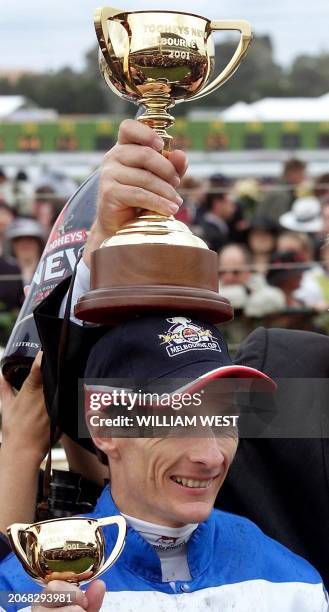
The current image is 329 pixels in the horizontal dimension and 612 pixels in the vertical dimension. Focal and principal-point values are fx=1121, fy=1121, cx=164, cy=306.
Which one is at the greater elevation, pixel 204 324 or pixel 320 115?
pixel 204 324

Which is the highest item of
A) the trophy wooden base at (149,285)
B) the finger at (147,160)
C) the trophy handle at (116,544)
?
the finger at (147,160)

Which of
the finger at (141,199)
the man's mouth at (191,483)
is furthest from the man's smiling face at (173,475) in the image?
the finger at (141,199)

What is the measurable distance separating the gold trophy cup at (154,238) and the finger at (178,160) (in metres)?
0.01

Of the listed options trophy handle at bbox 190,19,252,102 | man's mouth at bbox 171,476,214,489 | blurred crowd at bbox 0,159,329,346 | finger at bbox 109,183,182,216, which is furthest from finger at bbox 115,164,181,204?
blurred crowd at bbox 0,159,329,346

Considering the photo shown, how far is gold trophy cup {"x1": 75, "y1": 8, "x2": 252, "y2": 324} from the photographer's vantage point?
1633mm

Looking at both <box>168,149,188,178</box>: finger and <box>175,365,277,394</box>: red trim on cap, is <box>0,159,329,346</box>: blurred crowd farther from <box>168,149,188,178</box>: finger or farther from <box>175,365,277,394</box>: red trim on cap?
<box>175,365,277,394</box>: red trim on cap

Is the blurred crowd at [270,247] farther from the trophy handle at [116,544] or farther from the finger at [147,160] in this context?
the trophy handle at [116,544]

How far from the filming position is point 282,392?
82.2 inches

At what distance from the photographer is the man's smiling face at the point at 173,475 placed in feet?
5.24

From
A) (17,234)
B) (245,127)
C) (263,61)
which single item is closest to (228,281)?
(17,234)

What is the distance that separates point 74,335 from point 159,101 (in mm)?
394

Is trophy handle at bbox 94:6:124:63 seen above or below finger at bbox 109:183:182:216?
above

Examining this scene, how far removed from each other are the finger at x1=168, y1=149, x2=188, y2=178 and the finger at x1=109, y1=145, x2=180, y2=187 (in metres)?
0.04

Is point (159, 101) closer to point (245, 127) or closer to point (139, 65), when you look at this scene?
point (139, 65)
